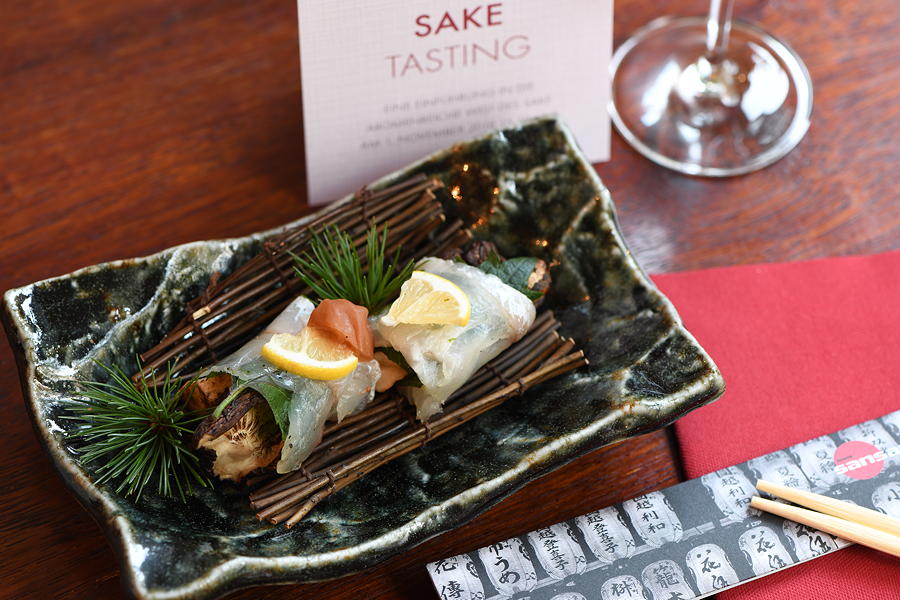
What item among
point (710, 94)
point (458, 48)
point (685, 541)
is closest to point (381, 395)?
point (685, 541)

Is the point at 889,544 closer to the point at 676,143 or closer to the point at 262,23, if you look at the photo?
the point at 676,143

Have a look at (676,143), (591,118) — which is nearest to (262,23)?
(591,118)

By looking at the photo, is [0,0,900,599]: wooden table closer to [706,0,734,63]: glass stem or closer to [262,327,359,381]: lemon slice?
[706,0,734,63]: glass stem

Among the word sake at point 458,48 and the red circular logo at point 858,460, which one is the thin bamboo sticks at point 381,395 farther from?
the red circular logo at point 858,460

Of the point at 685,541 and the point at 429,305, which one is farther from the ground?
the point at 429,305

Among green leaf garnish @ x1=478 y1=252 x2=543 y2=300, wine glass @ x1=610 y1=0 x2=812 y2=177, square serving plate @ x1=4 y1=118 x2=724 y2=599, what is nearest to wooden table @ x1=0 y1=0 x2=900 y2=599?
wine glass @ x1=610 y1=0 x2=812 y2=177

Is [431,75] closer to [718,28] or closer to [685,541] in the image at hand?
[718,28]
